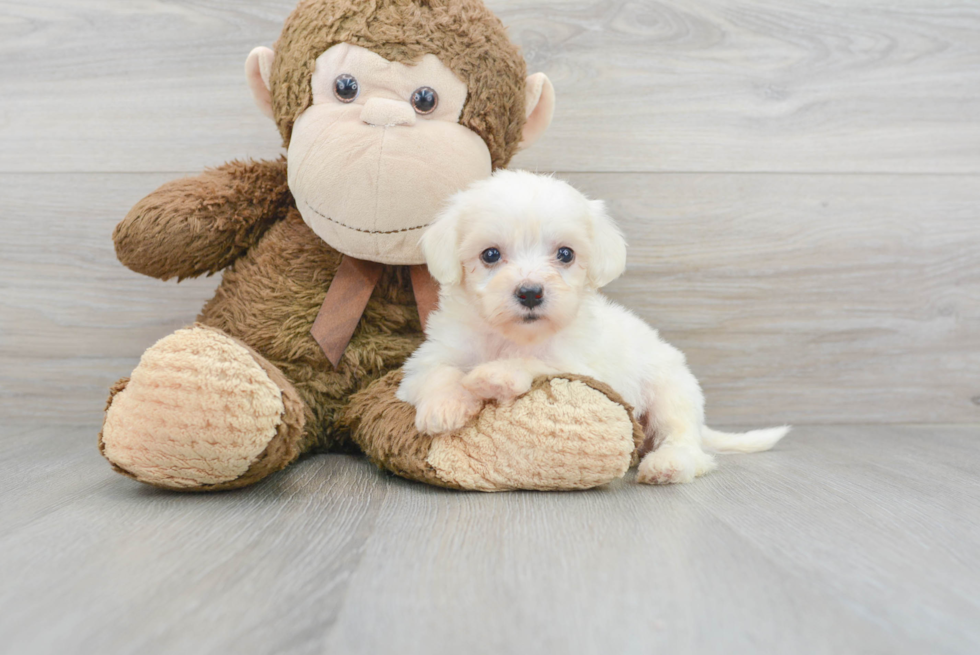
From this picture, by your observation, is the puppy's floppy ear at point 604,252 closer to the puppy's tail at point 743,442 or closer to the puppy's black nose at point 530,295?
the puppy's black nose at point 530,295

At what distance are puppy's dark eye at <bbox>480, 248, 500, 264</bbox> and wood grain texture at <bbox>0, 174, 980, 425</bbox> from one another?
2.02 feet

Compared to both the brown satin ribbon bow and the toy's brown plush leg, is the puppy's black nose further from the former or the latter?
the brown satin ribbon bow

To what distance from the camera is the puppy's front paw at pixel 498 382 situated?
103 centimetres

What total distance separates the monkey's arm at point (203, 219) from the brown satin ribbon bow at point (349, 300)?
0.20 m

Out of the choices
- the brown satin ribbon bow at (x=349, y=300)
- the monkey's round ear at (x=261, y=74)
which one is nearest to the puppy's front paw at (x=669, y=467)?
the brown satin ribbon bow at (x=349, y=300)

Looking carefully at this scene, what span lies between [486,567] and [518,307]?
1.28ft

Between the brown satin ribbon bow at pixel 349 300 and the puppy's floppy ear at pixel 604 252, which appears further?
the brown satin ribbon bow at pixel 349 300

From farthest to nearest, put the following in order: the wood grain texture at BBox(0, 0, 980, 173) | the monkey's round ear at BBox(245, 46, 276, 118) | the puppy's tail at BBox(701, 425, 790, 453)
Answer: the wood grain texture at BBox(0, 0, 980, 173) → the puppy's tail at BBox(701, 425, 790, 453) → the monkey's round ear at BBox(245, 46, 276, 118)

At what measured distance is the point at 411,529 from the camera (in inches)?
34.9

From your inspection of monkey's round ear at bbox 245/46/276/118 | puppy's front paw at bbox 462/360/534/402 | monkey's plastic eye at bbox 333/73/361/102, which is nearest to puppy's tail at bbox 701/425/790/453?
puppy's front paw at bbox 462/360/534/402

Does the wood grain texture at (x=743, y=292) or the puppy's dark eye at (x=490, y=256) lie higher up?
the puppy's dark eye at (x=490, y=256)

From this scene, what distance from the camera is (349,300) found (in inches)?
51.3

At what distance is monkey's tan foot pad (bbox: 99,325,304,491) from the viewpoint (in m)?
0.94

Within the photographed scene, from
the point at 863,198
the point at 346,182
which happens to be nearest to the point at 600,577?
the point at 346,182
